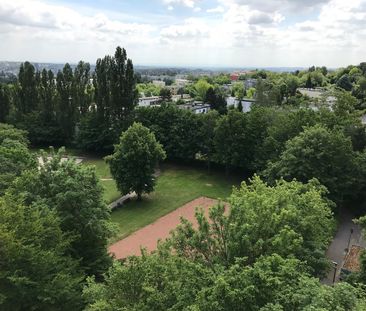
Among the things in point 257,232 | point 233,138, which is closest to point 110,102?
point 233,138

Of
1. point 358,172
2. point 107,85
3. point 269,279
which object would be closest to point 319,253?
point 269,279

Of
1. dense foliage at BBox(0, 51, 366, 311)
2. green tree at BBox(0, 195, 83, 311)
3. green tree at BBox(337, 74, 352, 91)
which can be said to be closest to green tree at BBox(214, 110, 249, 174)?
dense foliage at BBox(0, 51, 366, 311)

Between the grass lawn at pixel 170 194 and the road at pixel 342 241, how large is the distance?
32.3ft

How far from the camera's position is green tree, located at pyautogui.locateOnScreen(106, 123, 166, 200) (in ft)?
96.7

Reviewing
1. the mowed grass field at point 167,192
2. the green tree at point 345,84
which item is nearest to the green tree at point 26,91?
the mowed grass field at point 167,192

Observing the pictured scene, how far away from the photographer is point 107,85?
43.1 m

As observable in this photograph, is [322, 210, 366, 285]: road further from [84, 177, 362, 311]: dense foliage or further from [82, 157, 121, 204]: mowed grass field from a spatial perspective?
[82, 157, 121, 204]: mowed grass field

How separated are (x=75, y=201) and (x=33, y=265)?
4.20 m

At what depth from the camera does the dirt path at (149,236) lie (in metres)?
22.8

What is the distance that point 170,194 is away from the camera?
107 ft

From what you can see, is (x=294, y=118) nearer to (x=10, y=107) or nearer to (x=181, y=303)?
(x=181, y=303)

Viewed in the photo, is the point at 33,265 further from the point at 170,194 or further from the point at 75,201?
the point at 170,194

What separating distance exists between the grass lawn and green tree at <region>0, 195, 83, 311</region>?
10.4m

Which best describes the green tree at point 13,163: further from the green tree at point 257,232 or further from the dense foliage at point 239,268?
the green tree at point 257,232
